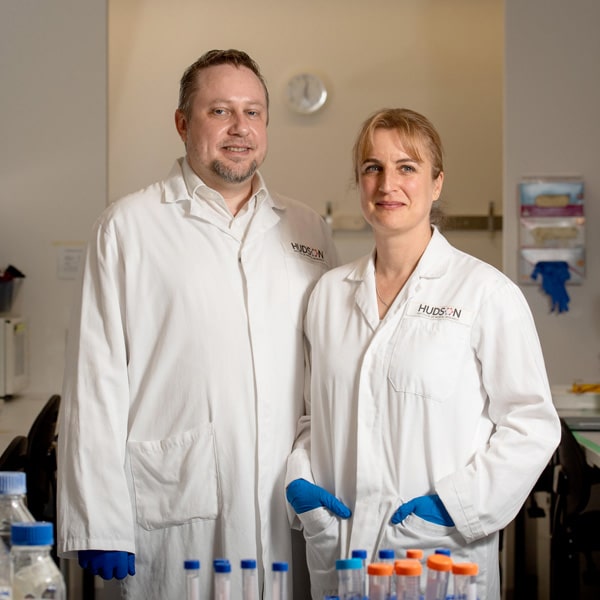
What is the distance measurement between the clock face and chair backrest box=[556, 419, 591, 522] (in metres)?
2.66

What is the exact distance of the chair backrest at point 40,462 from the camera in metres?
3.10

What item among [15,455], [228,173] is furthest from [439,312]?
[15,455]

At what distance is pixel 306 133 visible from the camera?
17.1 ft

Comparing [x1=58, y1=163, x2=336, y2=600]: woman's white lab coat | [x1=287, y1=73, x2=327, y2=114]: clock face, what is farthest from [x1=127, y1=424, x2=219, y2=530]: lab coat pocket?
[x1=287, y1=73, x2=327, y2=114]: clock face

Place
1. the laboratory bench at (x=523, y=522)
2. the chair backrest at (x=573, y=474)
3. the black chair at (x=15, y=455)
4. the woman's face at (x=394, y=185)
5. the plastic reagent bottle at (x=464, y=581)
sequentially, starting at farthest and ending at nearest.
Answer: the laboratory bench at (x=523, y=522)
the chair backrest at (x=573, y=474)
the black chair at (x=15, y=455)
the woman's face at (x=394, y=185)
the plastic reagent bottle at (x=464, y=581)

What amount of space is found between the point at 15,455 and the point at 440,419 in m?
1.65

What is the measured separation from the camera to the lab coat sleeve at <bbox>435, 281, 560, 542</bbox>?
186 centimetres

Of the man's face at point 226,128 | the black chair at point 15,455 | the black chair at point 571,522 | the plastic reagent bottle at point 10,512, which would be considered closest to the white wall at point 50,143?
the black chair at point 15,455

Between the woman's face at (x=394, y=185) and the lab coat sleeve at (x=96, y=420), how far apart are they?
24.1 inches

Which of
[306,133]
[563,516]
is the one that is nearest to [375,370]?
[563,516]

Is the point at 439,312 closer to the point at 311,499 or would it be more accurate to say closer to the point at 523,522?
the point at 311,499

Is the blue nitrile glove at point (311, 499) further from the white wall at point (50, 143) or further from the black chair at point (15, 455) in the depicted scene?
the white wall at point (50, 143)

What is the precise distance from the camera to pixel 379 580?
133 centimetres

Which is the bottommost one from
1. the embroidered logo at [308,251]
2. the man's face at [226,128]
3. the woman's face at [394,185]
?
the embroidered logo at [308,251]
